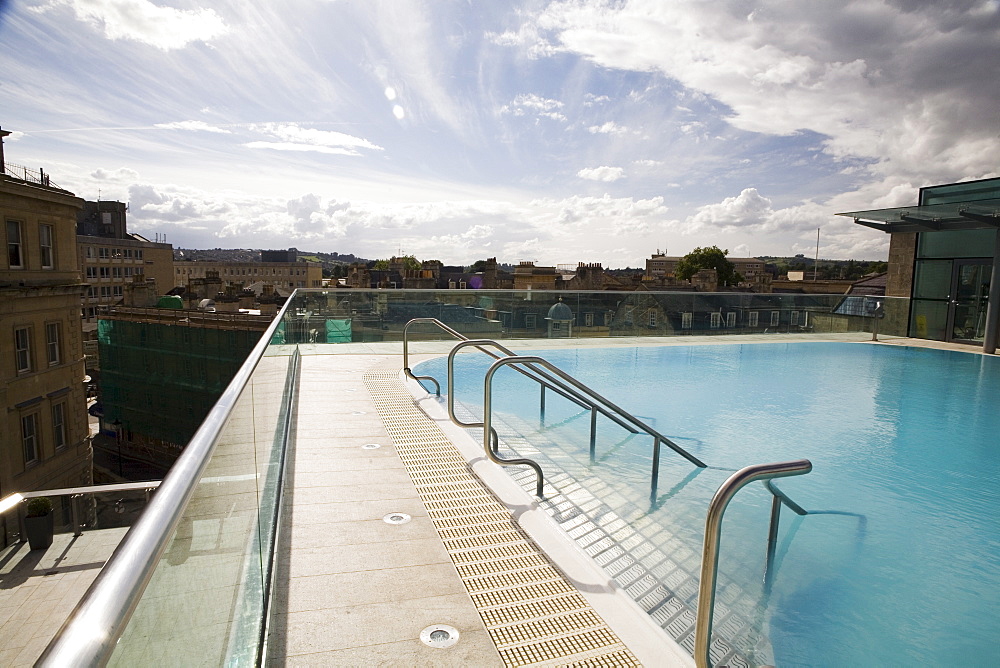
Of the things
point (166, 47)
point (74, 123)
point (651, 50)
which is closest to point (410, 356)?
point (651, 50)

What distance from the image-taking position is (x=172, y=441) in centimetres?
3644

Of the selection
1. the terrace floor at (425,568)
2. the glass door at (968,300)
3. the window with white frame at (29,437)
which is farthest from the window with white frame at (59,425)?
the glass door at (968,300)

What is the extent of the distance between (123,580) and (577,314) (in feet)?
39.6

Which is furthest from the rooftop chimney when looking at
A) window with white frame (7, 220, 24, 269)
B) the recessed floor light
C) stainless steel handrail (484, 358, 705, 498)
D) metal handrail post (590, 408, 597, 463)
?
Result: the recessed floor light

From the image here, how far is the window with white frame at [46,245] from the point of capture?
75.8 ft

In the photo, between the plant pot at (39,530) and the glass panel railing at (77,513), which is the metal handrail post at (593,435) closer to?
the glass panel railing at (77,513)

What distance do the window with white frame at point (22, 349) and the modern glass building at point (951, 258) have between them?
91.1 ft

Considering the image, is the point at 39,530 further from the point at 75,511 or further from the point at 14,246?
the point at 14,246

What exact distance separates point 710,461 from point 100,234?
83010mm

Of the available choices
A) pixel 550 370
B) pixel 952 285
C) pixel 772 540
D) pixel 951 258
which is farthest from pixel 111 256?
pixel 772 540

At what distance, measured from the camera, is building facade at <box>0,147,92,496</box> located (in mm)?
21000

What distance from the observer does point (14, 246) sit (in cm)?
2183

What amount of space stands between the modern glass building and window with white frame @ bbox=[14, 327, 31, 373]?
91.1 feet

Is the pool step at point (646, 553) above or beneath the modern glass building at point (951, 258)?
beneath
